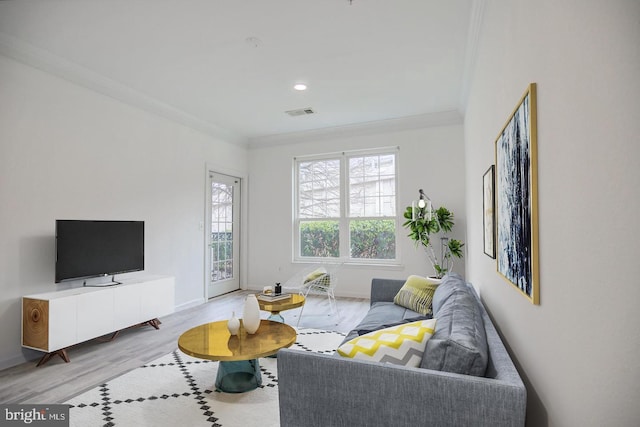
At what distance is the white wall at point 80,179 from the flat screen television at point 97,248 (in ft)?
0.61

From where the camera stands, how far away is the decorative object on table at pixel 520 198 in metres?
1.25

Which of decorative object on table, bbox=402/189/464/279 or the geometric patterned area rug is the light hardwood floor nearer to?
the geometric patterned area rug

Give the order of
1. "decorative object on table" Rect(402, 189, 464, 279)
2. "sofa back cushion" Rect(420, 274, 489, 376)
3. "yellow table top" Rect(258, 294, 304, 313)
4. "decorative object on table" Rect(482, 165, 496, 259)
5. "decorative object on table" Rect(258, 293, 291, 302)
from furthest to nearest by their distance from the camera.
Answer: "decorative object on table" Rect(402, 189, 464, 279)
"decorative object on table" Rect(258, 293, 291, 302)
"yellow table top" Rect(258, 294, 304, 313)
"decorative object on table" Rect(482, 165, 496, 259)
"sofa back cushion" Rect(420, 274, 489, 376)

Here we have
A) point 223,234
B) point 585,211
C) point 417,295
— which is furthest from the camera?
point 223,234

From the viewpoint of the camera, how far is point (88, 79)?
11.9 feet

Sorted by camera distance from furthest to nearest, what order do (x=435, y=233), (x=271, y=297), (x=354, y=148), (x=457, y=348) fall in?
(x=354, y=148)
(x=435, y=233)
(x=271, y=297)
(x=457, y=348)

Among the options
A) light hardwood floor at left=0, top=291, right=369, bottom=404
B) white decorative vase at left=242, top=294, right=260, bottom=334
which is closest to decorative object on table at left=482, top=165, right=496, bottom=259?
white decorative vase at left=242, top=294, right=260, bottom=334

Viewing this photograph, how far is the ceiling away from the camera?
2.66 meters

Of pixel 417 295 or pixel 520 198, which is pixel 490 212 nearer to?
pixel 520 198

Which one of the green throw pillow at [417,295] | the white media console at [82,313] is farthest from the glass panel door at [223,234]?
the green throw pillow at [417,295]

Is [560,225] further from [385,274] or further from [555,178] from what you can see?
[385,274]

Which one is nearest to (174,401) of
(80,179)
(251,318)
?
(251,318)

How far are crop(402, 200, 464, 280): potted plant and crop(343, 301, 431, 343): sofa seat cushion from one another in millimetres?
1689

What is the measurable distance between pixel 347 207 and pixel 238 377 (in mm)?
3704
